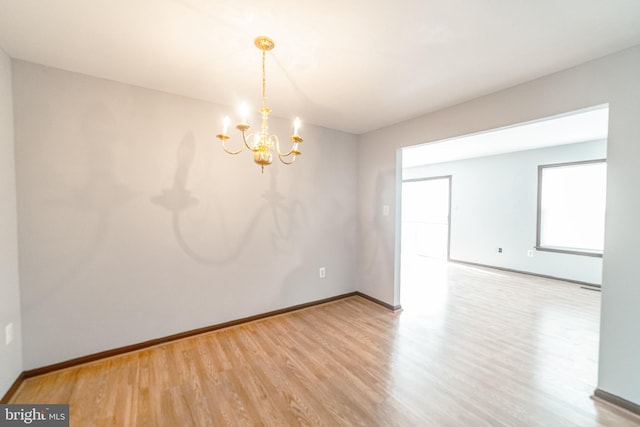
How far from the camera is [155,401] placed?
1749 mm

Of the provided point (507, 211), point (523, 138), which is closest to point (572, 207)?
point (507, 211)

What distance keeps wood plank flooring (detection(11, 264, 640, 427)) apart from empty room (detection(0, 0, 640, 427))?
0.06 feet

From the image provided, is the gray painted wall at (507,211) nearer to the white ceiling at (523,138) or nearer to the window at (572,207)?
the window at (572,207)

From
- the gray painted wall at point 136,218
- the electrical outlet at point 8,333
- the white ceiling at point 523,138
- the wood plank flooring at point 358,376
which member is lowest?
the wood plank flooring at point 358,376

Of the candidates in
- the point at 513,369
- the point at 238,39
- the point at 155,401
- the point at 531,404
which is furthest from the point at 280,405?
the point at 238,39

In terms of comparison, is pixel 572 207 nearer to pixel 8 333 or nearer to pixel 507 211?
pixel 507 211

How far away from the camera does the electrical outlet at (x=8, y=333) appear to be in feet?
5.73

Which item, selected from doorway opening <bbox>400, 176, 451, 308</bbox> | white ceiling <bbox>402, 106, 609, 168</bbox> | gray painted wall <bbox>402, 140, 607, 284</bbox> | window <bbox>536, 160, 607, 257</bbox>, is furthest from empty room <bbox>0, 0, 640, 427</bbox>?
doorway opening <bbox>400, 176, 451, 308</bbox>

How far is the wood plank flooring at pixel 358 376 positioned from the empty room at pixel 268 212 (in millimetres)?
20

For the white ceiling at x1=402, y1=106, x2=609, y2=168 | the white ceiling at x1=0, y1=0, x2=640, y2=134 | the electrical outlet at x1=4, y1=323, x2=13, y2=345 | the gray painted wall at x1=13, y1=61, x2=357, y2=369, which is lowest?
the electrical outlet at x1=4, y1=323, x2=13, y2=345

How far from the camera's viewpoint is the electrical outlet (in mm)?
1747

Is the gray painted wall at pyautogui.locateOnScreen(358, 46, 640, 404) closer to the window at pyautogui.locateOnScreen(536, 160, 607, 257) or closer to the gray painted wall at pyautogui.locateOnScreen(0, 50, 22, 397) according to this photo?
the window at pyautogui.locateOnScreen(536, 160, 607, 257)

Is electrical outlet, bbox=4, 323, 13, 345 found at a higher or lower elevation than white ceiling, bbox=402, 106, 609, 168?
lower

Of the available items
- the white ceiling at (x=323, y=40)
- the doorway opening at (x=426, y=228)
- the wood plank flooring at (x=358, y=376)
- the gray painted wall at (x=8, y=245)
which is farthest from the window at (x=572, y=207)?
the gray painted wall at (x=8, y=245)
